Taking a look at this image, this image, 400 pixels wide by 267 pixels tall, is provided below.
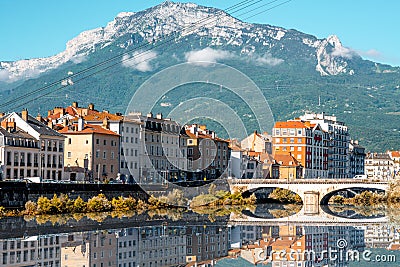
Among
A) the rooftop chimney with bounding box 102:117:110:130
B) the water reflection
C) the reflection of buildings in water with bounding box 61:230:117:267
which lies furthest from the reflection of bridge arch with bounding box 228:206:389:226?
the rooftop chimney with bounding box 102:117:110:130

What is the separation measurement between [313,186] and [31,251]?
61116mm

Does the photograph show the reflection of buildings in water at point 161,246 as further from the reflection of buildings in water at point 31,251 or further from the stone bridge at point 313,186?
the stone bridge at point 313,186

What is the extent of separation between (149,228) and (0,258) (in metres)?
17.1

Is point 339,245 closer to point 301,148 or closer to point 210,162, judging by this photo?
point 210,162

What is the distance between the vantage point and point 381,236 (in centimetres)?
4966

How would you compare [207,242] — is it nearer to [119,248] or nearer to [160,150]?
[119,248]

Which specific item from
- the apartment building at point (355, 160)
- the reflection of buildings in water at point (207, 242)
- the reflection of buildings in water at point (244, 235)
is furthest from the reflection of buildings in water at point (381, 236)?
the apartment building at point (355, 160)

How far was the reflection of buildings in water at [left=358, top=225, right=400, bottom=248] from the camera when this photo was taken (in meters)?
45.2

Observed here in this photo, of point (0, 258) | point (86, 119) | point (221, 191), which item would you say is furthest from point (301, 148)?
point (0, 258)

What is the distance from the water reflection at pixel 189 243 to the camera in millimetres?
37375

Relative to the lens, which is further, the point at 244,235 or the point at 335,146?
the point at 335,146

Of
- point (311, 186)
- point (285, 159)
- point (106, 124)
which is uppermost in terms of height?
point (106, 124)

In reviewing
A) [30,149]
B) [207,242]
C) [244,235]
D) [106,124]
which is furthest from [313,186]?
[207,242]

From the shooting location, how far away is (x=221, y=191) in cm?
9544
